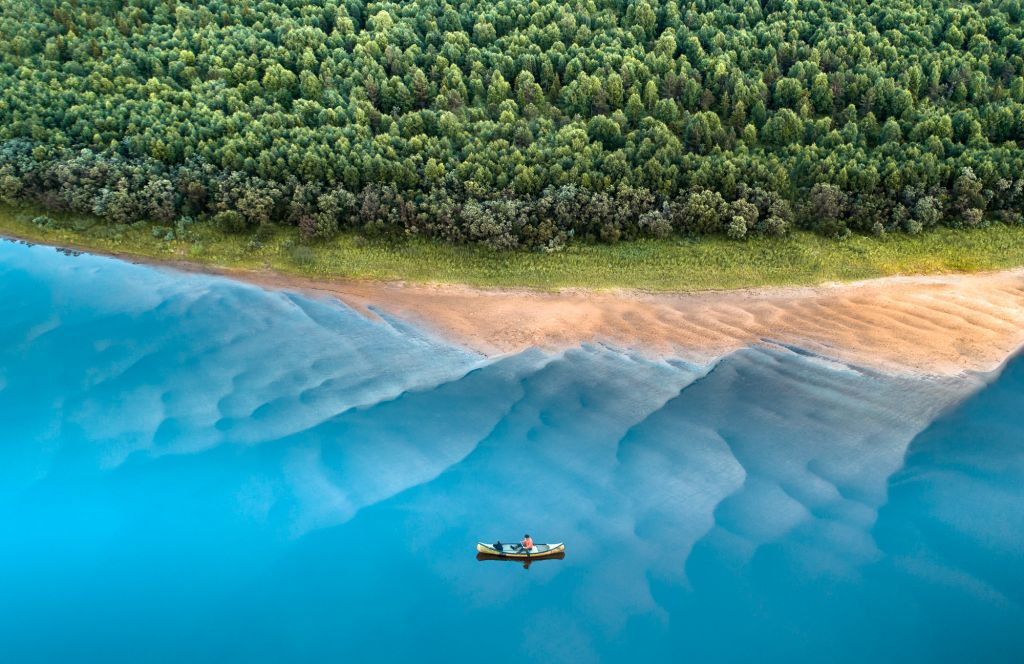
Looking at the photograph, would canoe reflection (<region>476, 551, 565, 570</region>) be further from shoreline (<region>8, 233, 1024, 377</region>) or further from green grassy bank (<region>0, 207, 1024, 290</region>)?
green grassy bank (<region>0, 207, 1024, 290</region>)

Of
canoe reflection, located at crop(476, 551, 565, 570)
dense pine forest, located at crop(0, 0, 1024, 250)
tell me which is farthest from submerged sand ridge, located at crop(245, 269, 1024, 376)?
canoe reflection, located at crop(476, 551, 565, 570)

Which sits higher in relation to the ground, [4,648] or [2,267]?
[2,267]

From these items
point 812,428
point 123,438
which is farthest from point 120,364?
point 812,428

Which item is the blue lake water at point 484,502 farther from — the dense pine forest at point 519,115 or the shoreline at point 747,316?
the dense pine forest at point 519,115

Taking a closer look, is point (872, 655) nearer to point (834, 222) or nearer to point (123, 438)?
point (834, 222)

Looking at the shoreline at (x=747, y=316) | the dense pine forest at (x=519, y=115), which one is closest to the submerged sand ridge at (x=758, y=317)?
the shoreline at (x=747, y=316)
